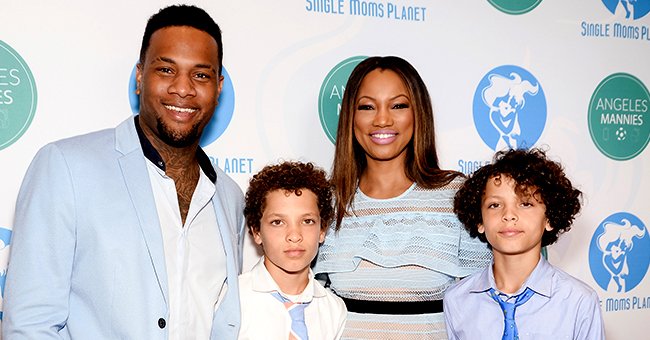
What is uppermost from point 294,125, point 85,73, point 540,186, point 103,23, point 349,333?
point 103,23

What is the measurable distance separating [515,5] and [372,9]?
82 centimetres

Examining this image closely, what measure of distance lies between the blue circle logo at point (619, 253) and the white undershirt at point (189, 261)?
2.24 meters

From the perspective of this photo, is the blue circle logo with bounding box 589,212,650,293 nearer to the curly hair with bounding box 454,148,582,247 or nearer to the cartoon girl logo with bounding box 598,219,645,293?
the cartoon girl logo with bounding box 598,219,645,293

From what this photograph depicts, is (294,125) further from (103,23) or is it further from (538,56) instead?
(538,56)

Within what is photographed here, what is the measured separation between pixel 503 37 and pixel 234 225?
1.81 meters

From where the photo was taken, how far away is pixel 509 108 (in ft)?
11.2

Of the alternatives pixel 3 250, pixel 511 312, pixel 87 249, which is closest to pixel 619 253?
pixel 511 312

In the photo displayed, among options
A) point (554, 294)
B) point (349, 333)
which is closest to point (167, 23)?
point (349, 333)

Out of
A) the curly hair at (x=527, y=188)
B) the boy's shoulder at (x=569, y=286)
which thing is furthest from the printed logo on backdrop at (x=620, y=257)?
the boy's shoulder at (x=569, y=286)

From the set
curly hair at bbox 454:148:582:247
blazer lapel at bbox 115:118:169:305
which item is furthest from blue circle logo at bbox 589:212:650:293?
blazer lapel at bbox 115:118:169:305

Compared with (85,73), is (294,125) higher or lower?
lower

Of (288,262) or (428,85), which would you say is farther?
(428,85)

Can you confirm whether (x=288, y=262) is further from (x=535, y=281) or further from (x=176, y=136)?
(x=535, y=281)

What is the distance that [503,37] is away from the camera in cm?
341
